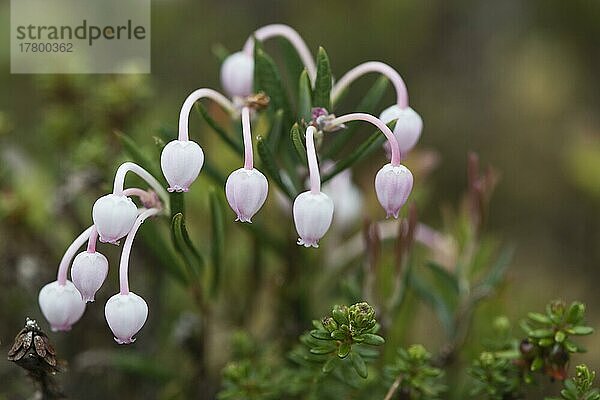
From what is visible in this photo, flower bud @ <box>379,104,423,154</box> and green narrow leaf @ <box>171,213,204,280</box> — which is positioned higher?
flower bud @ <box>379,104,423,154</box>

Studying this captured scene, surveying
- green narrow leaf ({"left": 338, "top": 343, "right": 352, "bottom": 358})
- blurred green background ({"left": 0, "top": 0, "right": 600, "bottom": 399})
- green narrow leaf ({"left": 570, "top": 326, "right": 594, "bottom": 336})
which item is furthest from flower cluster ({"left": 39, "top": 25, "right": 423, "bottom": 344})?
blurred green background ({"left": 0, "top": 0, "right": 600, "bottom": 399})

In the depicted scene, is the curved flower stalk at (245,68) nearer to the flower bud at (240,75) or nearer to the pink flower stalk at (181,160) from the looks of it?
the flower bud at (240,75)

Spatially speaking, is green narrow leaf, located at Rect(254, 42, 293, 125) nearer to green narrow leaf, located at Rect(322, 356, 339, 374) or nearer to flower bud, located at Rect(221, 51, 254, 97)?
flower bud, located at Rect(221, 51, 254, 97)

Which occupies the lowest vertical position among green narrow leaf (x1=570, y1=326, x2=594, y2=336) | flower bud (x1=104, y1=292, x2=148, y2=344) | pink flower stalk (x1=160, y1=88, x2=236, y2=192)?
green narrow leaf (x1=570, y1=326, x2=594, y2=336)

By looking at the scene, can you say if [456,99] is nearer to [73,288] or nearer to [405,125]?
[405,125]

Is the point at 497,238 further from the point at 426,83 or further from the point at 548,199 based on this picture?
the point at 426,83

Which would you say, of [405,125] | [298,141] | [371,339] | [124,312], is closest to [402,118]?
[405,125]

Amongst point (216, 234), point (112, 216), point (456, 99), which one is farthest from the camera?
point (456, 99)
